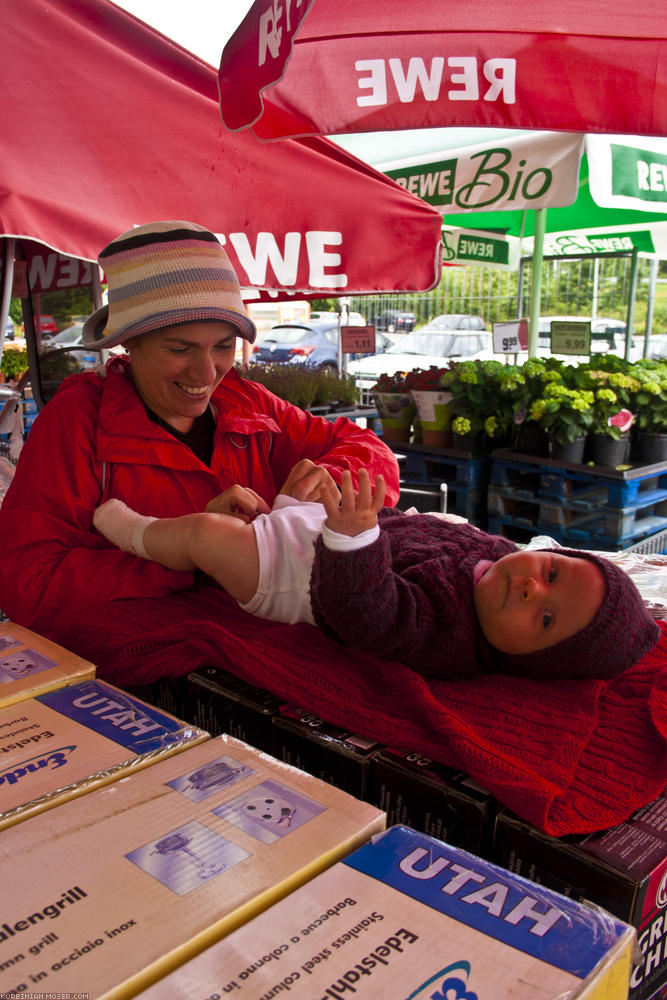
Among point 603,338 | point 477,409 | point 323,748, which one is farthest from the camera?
point 603,338

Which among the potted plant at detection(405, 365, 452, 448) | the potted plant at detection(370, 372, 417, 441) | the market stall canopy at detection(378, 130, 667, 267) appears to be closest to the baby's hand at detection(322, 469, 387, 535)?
the potted plant at detection(405, 365, 452, 448)

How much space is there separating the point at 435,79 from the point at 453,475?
3.10 metres

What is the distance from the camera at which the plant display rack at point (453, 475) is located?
4.86 metres

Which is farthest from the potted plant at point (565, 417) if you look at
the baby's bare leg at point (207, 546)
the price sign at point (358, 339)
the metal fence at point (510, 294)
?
the metal fence at point (510, 294)

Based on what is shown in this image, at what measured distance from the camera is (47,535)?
1785mm

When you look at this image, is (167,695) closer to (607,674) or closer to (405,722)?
(405,722)

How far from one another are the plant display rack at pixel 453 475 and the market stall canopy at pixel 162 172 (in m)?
1.97

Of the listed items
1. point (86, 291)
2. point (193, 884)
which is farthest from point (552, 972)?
point (86, 291)

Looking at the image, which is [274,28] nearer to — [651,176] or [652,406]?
[652,406]

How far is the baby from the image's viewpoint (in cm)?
141

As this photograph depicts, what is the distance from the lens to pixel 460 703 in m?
1.46

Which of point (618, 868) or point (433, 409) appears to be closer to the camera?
point (618, 868)

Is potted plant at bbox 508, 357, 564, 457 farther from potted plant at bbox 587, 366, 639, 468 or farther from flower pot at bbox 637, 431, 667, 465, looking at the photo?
flower pot at bbox 637, 431, 667, 465

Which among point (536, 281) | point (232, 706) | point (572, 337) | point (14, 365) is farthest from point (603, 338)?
point (232, 706)
